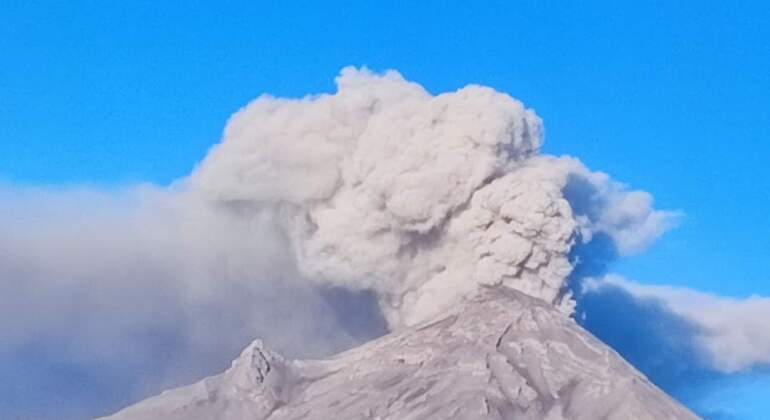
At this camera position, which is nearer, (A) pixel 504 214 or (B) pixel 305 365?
(A) pixel 504 214

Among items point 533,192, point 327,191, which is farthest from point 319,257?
point 533,192

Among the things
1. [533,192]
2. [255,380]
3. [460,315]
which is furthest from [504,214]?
[255,380]

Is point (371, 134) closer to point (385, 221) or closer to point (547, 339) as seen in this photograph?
point (385, 221)

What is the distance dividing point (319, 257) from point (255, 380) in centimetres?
575

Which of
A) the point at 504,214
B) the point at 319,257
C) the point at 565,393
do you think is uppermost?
the point at 319,257

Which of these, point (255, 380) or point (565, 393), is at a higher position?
point (255, 380)

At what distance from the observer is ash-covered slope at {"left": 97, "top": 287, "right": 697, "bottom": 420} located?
6125 centimetres

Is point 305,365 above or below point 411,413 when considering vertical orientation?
above

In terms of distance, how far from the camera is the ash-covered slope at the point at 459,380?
6125 cm

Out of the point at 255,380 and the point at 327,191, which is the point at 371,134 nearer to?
the point at 327,191

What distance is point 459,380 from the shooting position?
6331 cm

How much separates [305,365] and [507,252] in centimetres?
1209

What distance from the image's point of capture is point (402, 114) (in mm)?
64438

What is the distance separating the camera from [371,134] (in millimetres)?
64250
